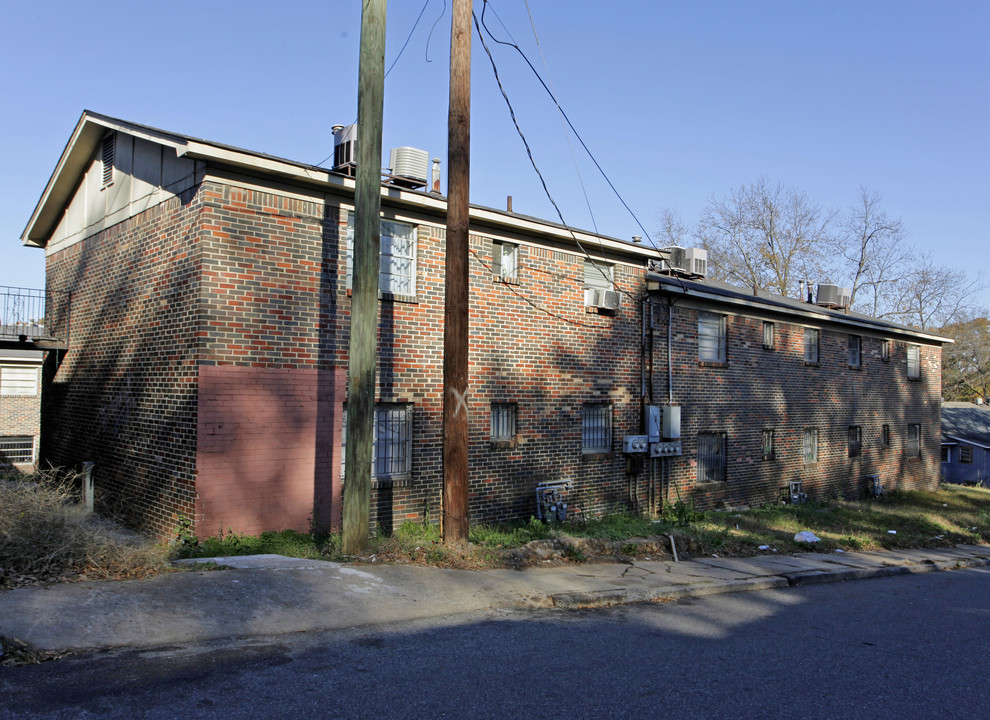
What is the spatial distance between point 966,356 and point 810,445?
3662cm

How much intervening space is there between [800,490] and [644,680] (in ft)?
56.1

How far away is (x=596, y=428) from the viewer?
1516 cm

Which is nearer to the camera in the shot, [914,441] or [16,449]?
[16,449]

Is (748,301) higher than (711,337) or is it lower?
higher

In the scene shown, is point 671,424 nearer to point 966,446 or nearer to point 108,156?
point 108,156

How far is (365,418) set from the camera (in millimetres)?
8938

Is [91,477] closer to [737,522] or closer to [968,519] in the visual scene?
[737,522]

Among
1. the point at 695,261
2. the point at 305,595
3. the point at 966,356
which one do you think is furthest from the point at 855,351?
the point at 966,356

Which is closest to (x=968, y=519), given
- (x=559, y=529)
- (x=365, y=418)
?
(x=559, y=529)

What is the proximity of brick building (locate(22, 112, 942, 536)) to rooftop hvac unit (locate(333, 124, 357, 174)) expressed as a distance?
28.9 inches

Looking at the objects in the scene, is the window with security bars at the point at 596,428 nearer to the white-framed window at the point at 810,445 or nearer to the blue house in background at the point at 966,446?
the white-framed window at the point at 810,445

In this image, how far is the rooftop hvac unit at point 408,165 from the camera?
12367 mm

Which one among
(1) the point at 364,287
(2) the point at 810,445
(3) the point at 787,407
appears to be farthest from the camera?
(2) the point at 810,445

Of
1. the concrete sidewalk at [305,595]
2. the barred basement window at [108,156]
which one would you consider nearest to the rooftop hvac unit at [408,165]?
the barred basement window at [108,156]
